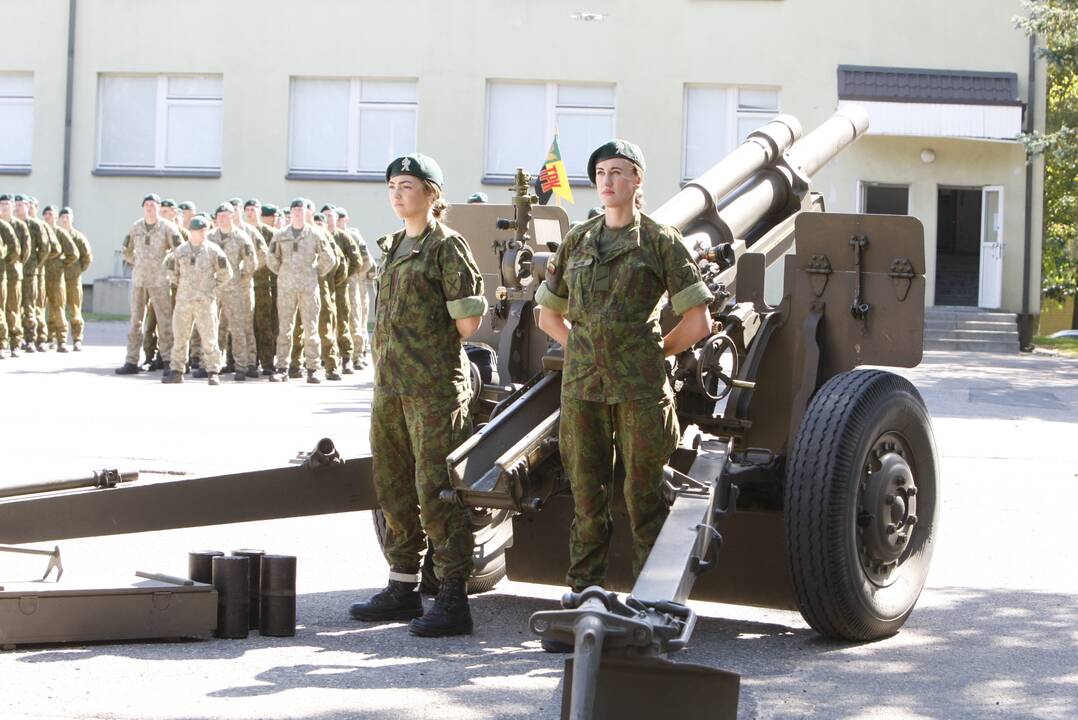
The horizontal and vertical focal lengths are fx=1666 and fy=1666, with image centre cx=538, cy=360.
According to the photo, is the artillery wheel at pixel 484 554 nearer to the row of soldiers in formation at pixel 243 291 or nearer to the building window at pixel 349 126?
the row of soldiers in formation at pixel 243 291

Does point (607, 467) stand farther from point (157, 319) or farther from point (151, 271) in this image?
point (151, 271)

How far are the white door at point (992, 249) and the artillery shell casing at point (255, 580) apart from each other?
23710mm

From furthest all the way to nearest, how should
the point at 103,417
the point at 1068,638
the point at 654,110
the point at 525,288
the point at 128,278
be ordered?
the point at 128,278 → the point at 654,110 → the point at 103,417 → the point at 525,288 → the point at 1068,638

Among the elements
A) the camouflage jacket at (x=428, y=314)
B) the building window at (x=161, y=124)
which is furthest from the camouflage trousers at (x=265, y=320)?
the camouflage jacket at (x=428, y=314)

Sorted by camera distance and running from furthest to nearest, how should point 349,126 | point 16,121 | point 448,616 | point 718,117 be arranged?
point 16,121
point 349,126
point 718,117
point 448,616

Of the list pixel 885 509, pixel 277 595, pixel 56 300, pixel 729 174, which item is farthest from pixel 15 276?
pixel 885 509

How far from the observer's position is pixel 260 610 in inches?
244

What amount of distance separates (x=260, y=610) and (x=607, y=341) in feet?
5.39

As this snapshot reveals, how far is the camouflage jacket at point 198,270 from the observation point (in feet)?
59.2

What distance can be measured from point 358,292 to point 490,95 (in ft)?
27.1

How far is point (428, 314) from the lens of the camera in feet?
21.0

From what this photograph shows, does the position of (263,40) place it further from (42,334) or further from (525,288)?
(525,288)

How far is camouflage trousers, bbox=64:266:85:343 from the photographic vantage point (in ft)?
74.2

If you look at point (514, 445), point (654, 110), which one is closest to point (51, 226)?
point (654, 110)
